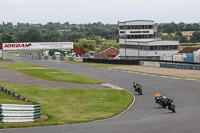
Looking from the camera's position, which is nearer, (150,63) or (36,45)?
(150,63)

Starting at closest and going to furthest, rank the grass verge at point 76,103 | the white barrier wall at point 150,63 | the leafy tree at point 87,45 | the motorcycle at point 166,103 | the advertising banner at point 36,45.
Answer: the grass verge at point 76,103, the motorcycle at point 166,103, the white barrier wall at point 150,63, the advertising banner at point 36,45, the leafy tree at point 87,45

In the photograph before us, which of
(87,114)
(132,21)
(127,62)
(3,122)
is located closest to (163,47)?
(132,21)

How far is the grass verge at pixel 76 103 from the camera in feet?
75.1

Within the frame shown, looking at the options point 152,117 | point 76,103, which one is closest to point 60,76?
point 76,103

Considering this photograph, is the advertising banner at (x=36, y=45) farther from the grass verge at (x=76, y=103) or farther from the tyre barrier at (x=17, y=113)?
the tyre barrier at (x=17, y=113)

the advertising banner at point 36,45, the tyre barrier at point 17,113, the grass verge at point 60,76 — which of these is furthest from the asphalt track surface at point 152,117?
the advertising banner at point 36,45

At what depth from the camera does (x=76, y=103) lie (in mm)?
30750

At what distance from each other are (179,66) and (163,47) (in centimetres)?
4313

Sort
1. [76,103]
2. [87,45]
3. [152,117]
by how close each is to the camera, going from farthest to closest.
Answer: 1. [87,45]
2. [76,103]
3. [152,117]

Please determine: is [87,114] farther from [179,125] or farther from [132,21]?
[132,21]

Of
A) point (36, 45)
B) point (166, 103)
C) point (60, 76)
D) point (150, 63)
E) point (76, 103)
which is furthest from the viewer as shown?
point (36, 45)

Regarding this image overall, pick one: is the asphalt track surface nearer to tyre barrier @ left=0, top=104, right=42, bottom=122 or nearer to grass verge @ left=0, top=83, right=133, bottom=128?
grass verge @ left=0, top=83, right=133, bottom=128

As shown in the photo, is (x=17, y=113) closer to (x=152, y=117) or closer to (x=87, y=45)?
(x=152, y=117)

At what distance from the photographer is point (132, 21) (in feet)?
402
